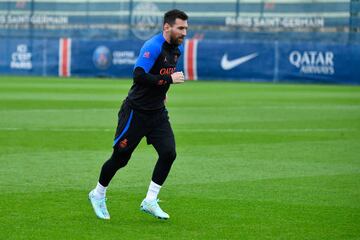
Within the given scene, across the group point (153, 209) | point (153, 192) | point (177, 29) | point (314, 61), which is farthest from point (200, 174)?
point (314, 61)

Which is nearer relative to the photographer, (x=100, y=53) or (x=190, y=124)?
(x=190, y=124)

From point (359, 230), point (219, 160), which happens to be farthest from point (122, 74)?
point (359, 230)

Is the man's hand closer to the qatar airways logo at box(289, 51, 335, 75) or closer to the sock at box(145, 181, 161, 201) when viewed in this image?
the sock at box(145, 181, 161, 201)

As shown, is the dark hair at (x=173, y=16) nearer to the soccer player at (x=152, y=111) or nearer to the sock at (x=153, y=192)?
the soccer player at (x=152, y=111)

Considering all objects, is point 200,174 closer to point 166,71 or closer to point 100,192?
point 100,192

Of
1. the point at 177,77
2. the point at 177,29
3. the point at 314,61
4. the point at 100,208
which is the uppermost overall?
the point at 177,29

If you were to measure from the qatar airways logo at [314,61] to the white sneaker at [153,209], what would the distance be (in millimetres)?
29789

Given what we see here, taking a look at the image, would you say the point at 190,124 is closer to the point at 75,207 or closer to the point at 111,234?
the point at 75,207

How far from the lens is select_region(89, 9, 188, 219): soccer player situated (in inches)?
376

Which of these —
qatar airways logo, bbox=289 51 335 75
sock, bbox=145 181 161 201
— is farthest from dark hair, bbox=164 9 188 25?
qatar airways logo, bbox=289 51 335 75

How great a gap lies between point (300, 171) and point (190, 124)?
7.48 meters

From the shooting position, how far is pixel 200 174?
1311 centimetres

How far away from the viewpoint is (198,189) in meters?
11.8

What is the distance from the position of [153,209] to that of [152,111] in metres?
0.98
